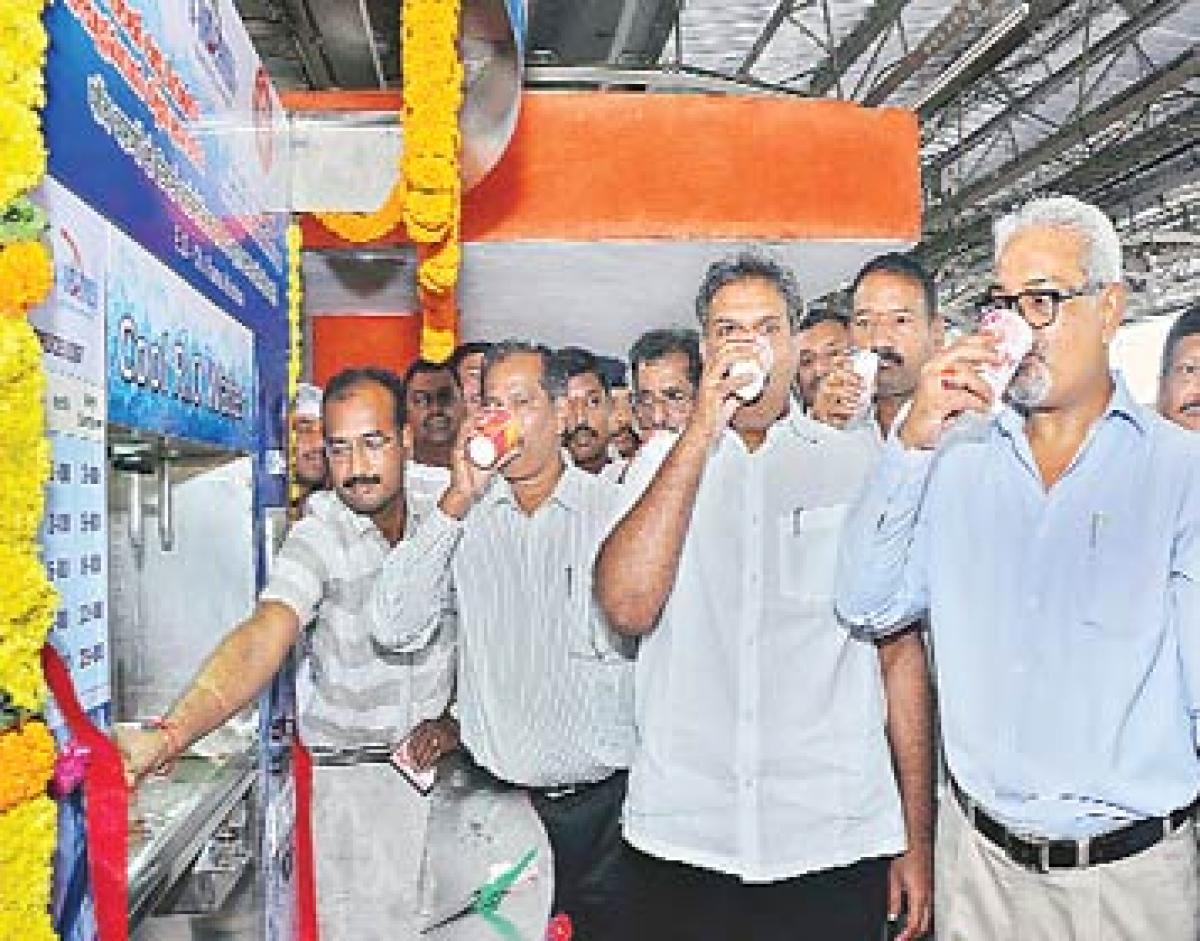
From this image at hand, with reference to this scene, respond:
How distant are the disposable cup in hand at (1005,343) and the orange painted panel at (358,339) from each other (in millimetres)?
4278

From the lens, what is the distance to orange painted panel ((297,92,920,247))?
553 centimetres

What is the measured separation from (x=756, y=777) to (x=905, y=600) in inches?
19.3

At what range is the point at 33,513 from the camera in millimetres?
1599

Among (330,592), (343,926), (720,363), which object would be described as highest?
(720,363)

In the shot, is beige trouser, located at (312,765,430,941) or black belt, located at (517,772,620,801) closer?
black belt, located at (517,772,620,801)

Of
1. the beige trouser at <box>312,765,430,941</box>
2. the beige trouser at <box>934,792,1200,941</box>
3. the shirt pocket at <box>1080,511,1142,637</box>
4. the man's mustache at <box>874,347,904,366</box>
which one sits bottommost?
the beige trouser at <box>312,765,430,941</box>

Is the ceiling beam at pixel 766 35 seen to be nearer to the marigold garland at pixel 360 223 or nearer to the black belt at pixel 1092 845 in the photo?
the marigold garland at pixel 360 223

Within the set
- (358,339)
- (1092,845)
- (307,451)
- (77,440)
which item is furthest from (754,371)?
(358,339)

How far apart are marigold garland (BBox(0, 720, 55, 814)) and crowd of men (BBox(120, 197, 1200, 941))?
631mm

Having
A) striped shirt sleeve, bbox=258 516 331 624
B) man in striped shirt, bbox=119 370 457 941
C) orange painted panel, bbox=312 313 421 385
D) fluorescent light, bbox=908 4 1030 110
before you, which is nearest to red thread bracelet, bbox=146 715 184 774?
striped shirt sleeve, bbox=258 516 331 624

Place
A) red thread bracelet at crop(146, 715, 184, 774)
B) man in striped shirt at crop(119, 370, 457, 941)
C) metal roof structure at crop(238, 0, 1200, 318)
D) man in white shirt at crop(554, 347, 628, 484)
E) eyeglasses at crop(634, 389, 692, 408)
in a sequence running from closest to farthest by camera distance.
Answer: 1. red thread bracelet at crop(146, 715, 184, 774)
2. man in striped shirt at crop(119, 370, 457, 941)
3. eyeglasses at crop(634, 389, 692, 408)
4. man in white shirt at crop(554, 347, 628, 484)
5. metal roof structure at crop(238, 0, 1200, 318)

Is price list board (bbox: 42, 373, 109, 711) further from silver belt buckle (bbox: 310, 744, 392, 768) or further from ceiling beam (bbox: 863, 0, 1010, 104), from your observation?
ceiling beam (bbox: 863, 0, 1010, 104)

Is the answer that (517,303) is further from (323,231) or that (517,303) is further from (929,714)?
(929,714)

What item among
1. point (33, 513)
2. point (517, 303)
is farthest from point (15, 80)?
point (517, 303)
